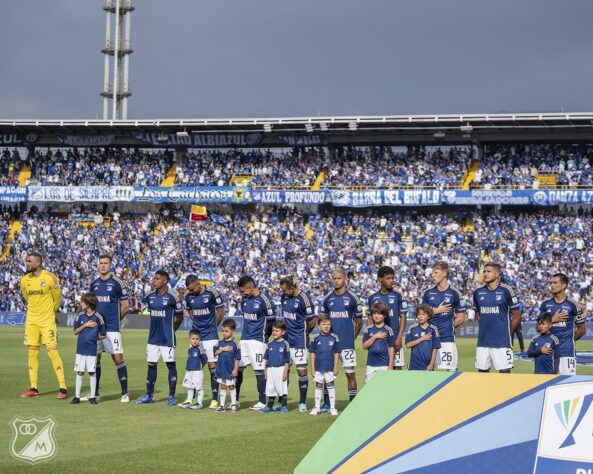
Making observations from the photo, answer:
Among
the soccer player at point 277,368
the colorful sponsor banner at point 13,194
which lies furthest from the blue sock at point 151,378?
the colorful sponsor banner at point 13,194

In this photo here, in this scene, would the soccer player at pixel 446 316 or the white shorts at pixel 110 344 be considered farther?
the white shorts at pixel 110 344

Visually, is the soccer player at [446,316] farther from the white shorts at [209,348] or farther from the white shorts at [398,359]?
the white shorts at [209,348]

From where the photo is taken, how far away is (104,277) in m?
15.3

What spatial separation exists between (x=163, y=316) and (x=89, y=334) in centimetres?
125

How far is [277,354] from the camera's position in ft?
46.2

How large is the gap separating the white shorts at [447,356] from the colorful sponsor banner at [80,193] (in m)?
37.6

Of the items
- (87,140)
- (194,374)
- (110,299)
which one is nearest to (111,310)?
(110,299)

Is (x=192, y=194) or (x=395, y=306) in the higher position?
(x=192, y=194)

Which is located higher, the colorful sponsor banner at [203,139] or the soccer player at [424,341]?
the colorful sponsor banner at [203,139]

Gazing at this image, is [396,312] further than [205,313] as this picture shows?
No

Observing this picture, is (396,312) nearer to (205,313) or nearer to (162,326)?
(205,313)

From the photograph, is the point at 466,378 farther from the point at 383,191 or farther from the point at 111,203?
the point at 111,203

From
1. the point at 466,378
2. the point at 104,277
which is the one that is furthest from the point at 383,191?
the point at 466,378

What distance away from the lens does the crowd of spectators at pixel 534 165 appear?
44.5 m
